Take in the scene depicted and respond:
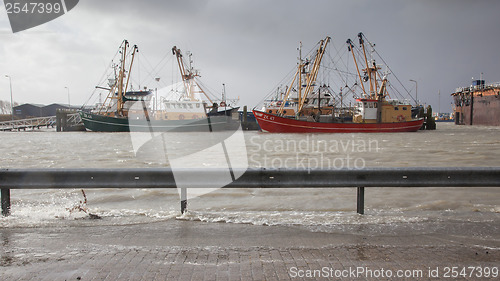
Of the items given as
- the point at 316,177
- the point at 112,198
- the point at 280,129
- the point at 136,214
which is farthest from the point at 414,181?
the point at 280,129

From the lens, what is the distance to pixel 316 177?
15.4 feet

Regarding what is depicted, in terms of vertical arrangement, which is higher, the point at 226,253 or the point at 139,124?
the point at 139,124

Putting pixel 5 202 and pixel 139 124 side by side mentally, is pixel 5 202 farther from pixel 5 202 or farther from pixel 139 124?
pixel 139 124

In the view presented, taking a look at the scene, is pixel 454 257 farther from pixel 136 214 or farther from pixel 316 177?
pixel 136 214

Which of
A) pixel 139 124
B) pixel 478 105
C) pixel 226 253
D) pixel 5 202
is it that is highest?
pixel 478 105

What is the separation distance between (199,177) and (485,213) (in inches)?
160

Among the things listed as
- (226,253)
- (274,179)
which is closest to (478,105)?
(274,179)

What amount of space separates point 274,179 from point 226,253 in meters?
1.49

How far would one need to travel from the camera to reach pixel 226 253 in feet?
11.3

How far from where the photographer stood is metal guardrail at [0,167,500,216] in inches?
183

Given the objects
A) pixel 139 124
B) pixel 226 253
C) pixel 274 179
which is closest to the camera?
pixel 226 253

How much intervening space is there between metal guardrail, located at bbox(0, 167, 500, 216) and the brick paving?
1.88 ft

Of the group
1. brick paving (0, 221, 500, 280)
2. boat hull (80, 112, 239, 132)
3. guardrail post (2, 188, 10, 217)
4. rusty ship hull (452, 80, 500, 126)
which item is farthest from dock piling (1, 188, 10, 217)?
rusty ship hull (452, 80, 500, 126)

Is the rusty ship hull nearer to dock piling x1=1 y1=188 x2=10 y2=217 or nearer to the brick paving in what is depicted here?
the brick paving
